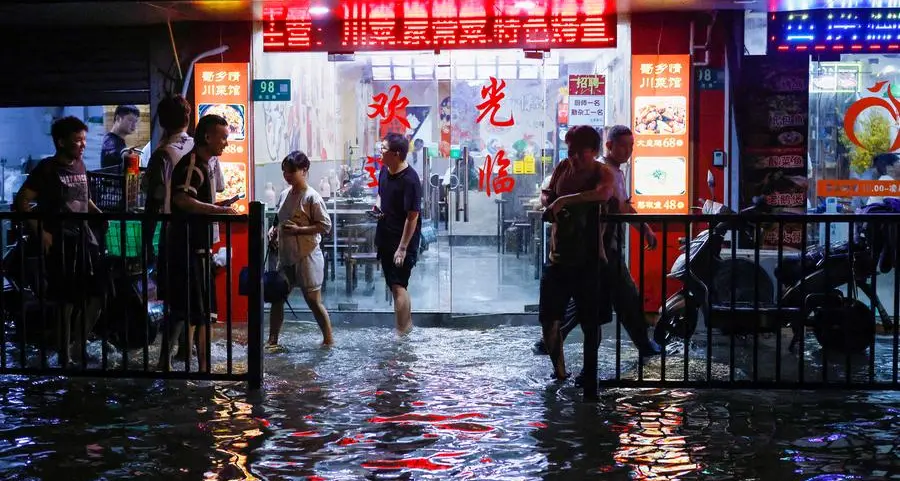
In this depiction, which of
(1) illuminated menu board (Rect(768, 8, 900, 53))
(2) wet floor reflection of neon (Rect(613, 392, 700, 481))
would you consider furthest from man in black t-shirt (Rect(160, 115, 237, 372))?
(1) illuminated menu board (Rect(768, 8, 900, 53))

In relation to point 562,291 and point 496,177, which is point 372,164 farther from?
point 562,291

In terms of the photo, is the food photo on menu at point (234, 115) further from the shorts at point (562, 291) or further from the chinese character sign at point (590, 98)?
the shorts at point (562, 291)

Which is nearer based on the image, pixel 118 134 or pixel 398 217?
pixel 398 217

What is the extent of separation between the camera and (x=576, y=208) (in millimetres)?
7117

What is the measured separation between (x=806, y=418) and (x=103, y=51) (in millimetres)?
7894

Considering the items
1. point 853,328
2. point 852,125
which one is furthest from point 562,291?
point 852,125

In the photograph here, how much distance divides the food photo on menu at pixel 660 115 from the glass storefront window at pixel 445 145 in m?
0.18

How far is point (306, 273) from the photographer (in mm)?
8875

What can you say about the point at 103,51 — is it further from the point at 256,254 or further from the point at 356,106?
the point at 256,254

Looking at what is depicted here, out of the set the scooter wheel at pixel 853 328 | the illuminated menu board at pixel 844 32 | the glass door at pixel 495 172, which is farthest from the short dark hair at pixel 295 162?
the illuminated menu board at pixel 844 32

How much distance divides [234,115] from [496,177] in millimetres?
2675

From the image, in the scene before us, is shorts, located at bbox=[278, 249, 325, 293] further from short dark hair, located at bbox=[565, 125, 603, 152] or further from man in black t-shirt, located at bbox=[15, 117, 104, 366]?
short dark hair, located at bbox=[565, 125, 603, 152]

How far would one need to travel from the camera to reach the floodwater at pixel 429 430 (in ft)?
17.4

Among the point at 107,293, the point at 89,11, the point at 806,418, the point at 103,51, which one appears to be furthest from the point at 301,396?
the point at 103,51
